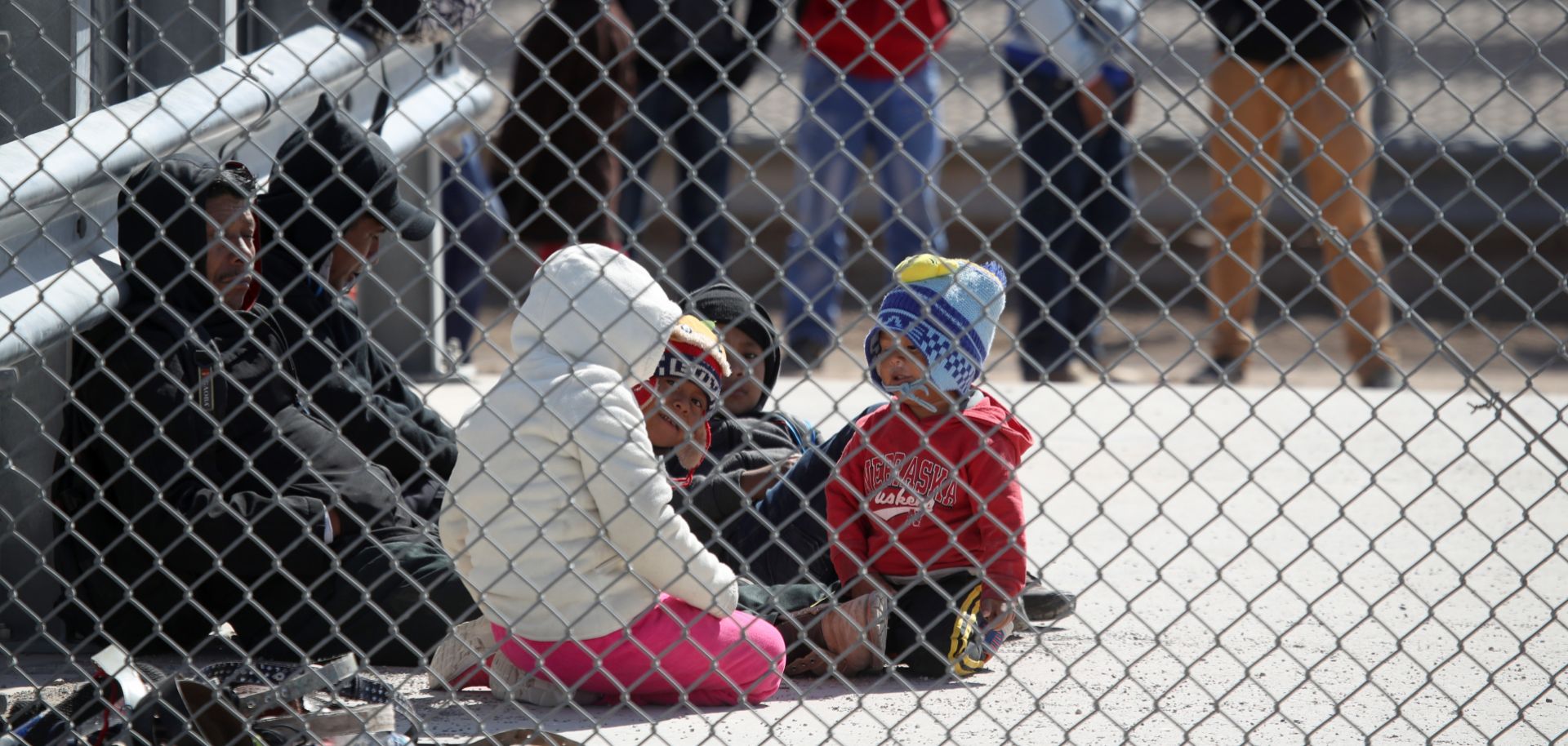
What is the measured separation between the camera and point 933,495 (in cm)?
347

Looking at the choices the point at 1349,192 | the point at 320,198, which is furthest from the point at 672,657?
the point at 1349,192

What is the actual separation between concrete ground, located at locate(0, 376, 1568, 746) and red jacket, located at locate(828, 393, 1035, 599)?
0.51 ft

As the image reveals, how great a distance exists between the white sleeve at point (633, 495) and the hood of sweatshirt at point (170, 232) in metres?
0.96

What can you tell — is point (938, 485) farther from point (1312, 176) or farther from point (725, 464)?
point (1312, 176)

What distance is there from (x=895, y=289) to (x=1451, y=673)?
4.78 feet

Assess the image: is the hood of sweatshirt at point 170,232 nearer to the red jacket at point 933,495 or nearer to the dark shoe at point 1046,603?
the red jacket at point 933,495

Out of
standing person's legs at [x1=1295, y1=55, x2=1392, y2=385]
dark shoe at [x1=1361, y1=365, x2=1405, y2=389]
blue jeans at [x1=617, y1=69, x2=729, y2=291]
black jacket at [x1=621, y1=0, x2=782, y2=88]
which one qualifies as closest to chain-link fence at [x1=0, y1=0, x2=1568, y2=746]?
standing person's legs at [x1=1295, y1=55, x2=1392, y2=385]

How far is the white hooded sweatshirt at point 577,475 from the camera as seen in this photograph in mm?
3035

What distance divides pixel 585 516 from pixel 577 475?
4.6 inches

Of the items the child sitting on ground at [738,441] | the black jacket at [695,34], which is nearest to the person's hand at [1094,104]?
the black jacket at [695,34]

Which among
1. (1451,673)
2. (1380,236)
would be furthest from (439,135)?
(1380,236)

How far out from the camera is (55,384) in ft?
11.5

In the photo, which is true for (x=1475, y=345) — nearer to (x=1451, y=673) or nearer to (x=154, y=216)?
(x=1451, y=673)

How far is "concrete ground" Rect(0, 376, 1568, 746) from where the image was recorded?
10.1 ft
